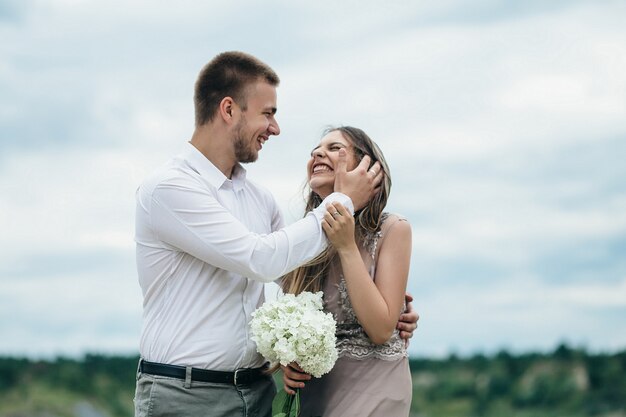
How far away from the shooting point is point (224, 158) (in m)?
4.98

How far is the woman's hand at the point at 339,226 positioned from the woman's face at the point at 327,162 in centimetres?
40

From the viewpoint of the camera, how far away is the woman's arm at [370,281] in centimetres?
450

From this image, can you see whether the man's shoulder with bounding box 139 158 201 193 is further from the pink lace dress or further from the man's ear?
the pink lace dress

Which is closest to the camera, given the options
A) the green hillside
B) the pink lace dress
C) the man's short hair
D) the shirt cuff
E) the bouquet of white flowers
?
the bouquet of white flowers

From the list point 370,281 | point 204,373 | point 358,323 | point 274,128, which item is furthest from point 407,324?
point 274,128

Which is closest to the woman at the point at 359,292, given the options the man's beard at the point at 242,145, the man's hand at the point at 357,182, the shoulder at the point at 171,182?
the man's hand at the point at 357,182

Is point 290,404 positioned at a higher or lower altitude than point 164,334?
lower

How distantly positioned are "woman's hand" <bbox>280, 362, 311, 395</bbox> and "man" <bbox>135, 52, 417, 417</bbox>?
0.26 meters

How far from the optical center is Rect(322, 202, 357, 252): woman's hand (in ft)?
14.9

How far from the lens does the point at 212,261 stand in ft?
15.0

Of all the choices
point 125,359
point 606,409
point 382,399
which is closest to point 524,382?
point 606,409

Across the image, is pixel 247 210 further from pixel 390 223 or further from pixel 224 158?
pixel 390 223

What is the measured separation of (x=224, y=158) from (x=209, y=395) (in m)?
1.34

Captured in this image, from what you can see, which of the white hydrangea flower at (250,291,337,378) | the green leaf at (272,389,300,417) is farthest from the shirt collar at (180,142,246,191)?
the green leaf at (272,389,300,417)
